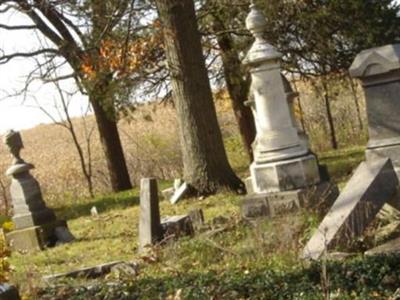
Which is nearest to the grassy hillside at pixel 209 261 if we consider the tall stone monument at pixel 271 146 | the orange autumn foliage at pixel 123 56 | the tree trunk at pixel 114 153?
the tall stone monument at pixel 271 146

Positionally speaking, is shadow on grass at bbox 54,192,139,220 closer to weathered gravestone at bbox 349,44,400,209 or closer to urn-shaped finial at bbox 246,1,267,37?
urn-shaped finial at bbox 246,1,267,37

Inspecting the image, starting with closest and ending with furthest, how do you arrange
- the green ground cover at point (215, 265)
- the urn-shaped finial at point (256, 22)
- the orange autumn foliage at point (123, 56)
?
the green ground cover at point (215, 265), the urn-shaped finial at point (256, 22), the orange autumn foliage at point (123, 56)

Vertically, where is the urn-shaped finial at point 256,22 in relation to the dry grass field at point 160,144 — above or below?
above

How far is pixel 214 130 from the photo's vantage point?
510 inches

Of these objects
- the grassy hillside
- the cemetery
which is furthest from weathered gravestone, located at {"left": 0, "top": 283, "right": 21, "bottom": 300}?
the grassy hillside

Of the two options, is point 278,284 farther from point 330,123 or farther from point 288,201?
point 330,123

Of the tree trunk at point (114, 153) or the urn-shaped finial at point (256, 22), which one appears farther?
the tree trunk at point (114, 153)

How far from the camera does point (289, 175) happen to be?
9.14 metres

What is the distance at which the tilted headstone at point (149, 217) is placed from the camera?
8.98 meters

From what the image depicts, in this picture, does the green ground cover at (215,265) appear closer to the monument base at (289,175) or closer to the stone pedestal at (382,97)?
the monument base at (289,175)

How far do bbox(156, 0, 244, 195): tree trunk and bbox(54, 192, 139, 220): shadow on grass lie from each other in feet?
7.76

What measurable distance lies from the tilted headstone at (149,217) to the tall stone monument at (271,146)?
3.77 feet

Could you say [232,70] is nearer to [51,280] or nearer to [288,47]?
[288,47]

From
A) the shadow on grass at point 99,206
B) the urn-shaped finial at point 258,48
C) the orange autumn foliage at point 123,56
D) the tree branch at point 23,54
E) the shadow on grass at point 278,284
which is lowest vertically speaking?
the shadow on grass at point 99,206
